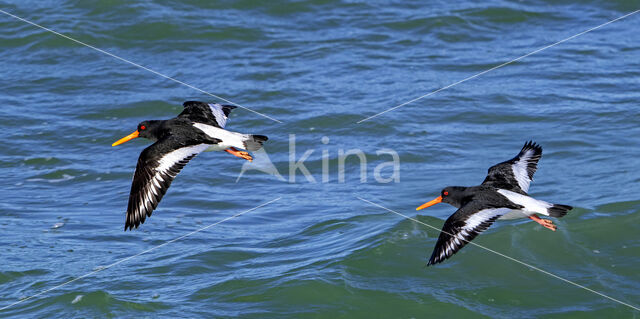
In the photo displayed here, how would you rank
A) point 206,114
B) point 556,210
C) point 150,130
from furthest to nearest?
1. point 206,114
2. point 150,130
3. point 556,210

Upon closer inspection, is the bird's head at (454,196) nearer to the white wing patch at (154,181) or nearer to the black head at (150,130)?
the white wing patch at (154,181)

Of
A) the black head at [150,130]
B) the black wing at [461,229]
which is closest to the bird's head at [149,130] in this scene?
the black head at [150,130]

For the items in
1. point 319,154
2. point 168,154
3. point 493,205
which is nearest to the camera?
point 168,154

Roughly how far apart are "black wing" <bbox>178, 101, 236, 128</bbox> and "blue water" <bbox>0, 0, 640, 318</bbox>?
2.00m

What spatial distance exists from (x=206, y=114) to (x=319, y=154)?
16.3 ft

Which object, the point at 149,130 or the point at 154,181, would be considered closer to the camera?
the point at 154,181

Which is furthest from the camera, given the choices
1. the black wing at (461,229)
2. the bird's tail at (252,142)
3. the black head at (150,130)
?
the black head at (150,130)

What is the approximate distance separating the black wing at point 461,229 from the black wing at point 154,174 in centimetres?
247

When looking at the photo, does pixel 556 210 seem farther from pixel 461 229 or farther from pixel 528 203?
pixel 461 229

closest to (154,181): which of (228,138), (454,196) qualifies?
(228,138)

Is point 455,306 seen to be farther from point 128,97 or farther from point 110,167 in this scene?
point 128,97

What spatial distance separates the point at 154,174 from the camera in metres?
8.12

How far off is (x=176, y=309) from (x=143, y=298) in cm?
54

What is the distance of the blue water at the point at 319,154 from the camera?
9.80 metres
